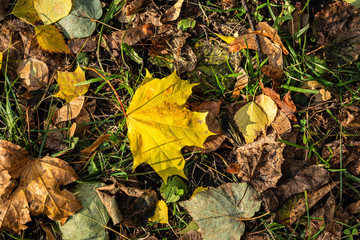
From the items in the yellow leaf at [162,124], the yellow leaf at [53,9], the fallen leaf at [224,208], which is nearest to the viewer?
the yellow leaf at [162,124]

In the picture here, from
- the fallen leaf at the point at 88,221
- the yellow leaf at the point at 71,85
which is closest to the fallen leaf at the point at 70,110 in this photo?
the yellow leaf at the point at 71,85

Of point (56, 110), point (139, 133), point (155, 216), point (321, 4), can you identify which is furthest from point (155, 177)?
point (321, 4)

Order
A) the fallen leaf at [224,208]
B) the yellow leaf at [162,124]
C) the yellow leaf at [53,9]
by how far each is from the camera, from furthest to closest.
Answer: the yellow leaf at [53,9] < the fallen leaf at [224,208] < the yellow leaf at [162,124]

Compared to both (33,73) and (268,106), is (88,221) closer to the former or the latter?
(33,73)

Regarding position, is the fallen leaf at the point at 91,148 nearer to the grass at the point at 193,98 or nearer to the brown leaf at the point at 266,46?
the grass at the point at 193,98

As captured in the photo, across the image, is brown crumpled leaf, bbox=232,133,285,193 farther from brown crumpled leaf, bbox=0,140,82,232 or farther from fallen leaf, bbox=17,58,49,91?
fallen leaf, bbox=17,58,49,91

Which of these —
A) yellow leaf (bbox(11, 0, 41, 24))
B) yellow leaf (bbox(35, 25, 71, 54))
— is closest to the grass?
yellow leaf (bbox(35, 25, 71, 54))

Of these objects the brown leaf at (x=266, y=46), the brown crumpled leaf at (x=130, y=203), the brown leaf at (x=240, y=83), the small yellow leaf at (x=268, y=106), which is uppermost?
the brown leaf at (x=266, y=46)
